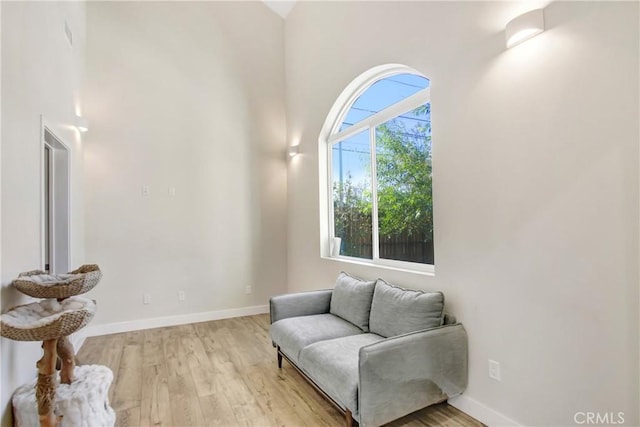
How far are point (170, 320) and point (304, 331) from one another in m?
2.50

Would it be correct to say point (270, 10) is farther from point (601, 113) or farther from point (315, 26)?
point (601, 113)

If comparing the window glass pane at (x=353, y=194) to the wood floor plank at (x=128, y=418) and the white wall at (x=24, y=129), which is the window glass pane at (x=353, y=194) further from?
the white wall at (x=24, y=129)

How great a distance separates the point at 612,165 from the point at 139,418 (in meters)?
3.14

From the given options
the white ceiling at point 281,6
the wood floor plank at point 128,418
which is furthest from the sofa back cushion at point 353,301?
the white ceiling at point 281,6

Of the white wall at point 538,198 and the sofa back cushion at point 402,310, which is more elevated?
the white wall at point 538,198

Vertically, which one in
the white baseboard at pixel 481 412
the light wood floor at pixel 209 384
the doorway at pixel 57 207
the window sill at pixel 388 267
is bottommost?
the light wood floor at pixel 209 384

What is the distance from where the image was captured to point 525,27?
70.2 inches

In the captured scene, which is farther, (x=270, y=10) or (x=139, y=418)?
Answer: (x=270, y=10)

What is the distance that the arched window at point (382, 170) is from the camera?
9.14 ft

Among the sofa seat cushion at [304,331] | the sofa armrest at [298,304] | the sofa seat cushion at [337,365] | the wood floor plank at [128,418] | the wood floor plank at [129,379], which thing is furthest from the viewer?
the sofa armrest at [298,304]

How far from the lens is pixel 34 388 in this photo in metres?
1.83

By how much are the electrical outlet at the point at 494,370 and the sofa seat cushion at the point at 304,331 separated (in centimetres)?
97

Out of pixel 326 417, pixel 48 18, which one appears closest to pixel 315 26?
pixel 48 18

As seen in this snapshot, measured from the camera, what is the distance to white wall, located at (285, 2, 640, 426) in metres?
1.51
